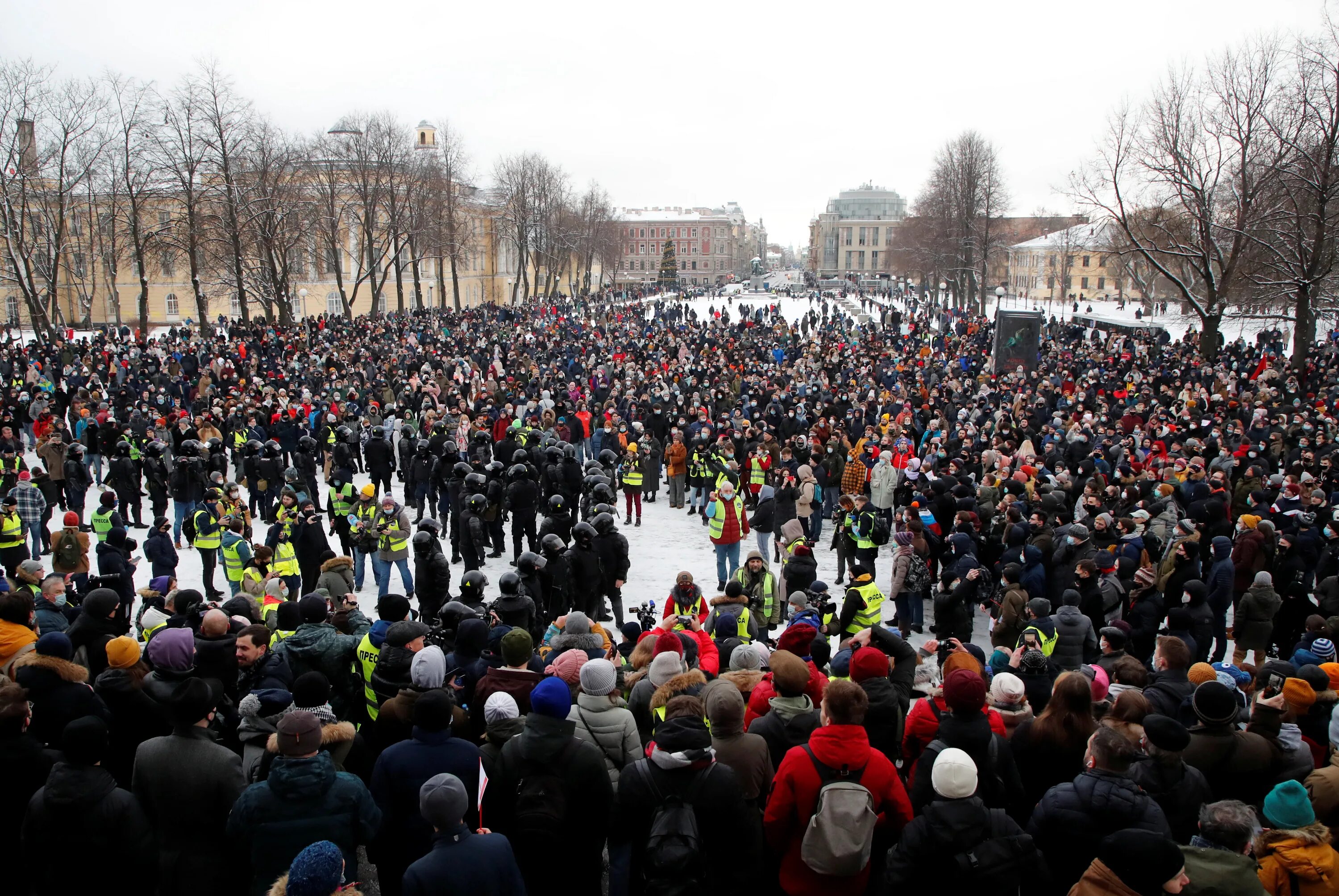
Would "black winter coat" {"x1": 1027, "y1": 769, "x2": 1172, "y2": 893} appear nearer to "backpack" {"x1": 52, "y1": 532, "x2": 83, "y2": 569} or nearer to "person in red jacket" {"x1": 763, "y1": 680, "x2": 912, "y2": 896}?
"person in red jacket" {"x1": 763, "y1": 680, "x2": 912, "y2": 896}

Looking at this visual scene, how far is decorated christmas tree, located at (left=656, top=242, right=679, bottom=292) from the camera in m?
82.2

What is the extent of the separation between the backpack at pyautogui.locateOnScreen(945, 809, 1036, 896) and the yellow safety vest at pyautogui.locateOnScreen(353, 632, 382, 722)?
3.28 metres

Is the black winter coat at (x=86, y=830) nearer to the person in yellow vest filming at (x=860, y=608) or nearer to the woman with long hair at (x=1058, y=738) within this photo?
the woman with long hair at (x=1058, y=738)

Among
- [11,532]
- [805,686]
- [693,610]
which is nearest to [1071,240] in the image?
[693,610]

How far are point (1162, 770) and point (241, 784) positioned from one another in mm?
4004

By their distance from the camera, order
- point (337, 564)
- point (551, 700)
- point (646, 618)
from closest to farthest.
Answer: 1. point (551, 700)
2. point (646, 618)
3. point (337, 564)

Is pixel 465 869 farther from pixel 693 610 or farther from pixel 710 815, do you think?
pixel 693 610

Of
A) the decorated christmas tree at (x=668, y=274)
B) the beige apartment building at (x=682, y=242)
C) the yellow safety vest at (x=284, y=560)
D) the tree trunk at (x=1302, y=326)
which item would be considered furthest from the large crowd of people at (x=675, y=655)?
the beige apartment building at (x=682, y=242)

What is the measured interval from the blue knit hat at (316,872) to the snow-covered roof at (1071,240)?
196ft

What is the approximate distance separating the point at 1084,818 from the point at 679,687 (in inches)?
72.3

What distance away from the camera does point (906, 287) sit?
71.2 metres

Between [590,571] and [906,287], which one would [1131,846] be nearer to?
[590,571]

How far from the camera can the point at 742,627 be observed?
6.12m

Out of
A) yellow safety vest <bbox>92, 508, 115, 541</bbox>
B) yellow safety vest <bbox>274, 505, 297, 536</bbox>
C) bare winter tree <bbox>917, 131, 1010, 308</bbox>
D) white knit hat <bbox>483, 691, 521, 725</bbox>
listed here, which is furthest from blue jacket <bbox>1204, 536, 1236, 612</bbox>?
bare winter tree <bbox>917, 131, 1010, 308</bbox>
